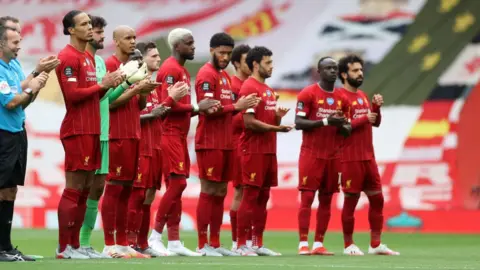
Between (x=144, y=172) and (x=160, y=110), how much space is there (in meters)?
0.73

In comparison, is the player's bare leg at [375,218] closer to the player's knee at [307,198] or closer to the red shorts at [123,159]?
the player's knee at [307,198]

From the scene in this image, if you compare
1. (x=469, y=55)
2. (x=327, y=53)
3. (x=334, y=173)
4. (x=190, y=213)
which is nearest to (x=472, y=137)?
(x=469, y=55)

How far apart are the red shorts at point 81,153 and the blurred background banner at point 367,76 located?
10341 millimetres

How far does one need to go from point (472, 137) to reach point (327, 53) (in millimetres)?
3420

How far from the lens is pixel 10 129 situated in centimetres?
1050

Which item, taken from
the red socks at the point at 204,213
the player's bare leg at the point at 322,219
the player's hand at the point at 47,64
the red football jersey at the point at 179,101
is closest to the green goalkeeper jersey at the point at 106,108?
the player's hand at the point at 47,64

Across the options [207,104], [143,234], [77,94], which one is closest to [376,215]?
[207,104]

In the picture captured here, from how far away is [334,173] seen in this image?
13594 mm

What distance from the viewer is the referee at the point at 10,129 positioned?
34.1ft

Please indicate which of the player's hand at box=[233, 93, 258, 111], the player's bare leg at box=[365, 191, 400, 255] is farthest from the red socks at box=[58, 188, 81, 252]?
the player's bare leg at box=[365, 191, 400, 255]

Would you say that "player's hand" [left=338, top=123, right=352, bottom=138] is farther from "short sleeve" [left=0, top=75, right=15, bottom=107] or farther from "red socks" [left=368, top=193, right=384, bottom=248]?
"short sleeve" [left=0, top=75, right=15, bottom=107]

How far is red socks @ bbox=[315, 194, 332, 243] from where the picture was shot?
44.5 ft

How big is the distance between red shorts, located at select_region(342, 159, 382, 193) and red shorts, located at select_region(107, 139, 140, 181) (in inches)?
125

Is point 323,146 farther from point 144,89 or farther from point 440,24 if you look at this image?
point 440,24
